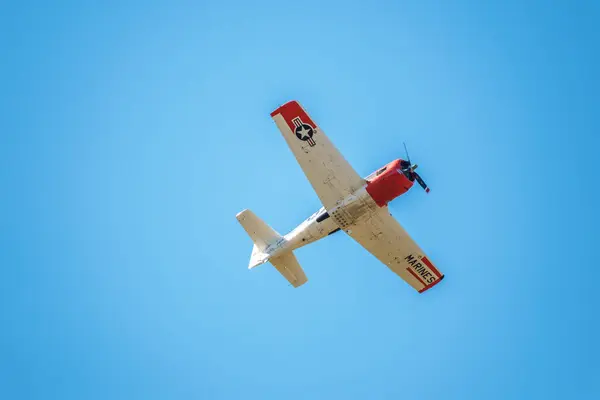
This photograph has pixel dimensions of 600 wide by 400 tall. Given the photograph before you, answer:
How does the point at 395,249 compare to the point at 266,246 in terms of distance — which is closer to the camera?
the point at 395,249

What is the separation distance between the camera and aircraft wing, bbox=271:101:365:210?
21.7 metres

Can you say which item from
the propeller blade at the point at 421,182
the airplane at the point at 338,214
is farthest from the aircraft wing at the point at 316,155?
the propeller blade at the point at 421,182

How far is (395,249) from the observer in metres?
24.5

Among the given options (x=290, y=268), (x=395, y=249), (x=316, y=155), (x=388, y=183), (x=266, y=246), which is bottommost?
(x=395, y=249)

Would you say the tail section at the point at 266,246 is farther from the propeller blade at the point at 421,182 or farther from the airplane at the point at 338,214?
the propeller blade at the point at 421,182

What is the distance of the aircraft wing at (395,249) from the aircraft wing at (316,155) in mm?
1624

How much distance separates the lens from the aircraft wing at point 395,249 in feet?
77.2

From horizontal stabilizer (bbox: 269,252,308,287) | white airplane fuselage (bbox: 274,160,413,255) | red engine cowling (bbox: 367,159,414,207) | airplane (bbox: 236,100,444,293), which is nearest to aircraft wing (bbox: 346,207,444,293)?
airplane (bbox: 236,100,444,293)

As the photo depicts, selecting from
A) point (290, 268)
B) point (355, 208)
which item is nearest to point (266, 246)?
point (290, 268)

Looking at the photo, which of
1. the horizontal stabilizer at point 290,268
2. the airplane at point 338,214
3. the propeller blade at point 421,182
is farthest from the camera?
the horizontal stabilizer at point 290,268

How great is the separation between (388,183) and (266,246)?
5.48 m

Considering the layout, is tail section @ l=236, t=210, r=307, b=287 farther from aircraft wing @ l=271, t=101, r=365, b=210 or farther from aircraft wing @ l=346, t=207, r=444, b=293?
aircraft wing @ l=271, t=101, r=365, b=210

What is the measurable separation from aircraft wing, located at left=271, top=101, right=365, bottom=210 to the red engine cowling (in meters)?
0.42

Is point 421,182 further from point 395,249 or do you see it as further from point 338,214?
point 395,249
